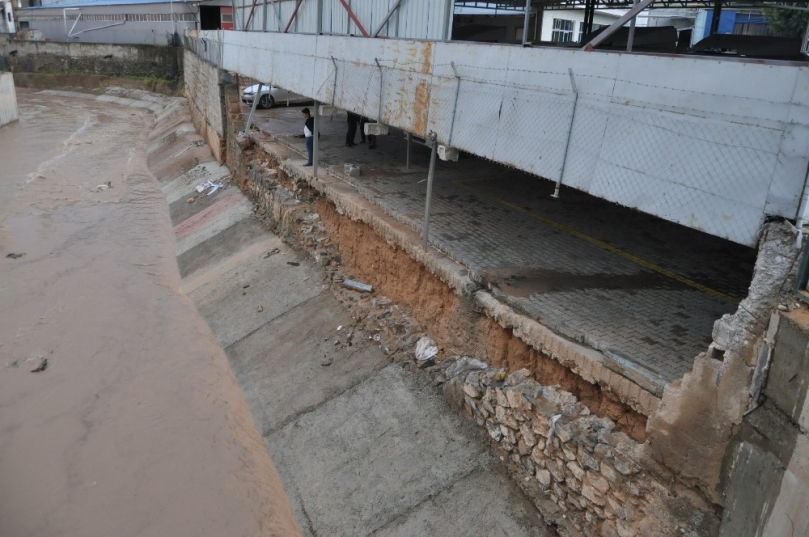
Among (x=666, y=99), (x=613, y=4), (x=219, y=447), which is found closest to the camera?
(x=666, y=99)

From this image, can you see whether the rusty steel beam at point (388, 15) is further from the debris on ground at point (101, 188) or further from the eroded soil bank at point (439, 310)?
the debris on ground at point (101, 188)

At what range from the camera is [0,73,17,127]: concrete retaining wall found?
33.0m

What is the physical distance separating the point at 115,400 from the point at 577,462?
7.75m

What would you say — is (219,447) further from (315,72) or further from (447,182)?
(315,72)

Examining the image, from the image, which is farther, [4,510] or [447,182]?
[447,182]

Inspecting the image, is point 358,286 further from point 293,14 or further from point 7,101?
point 7,101

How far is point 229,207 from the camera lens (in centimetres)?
1694

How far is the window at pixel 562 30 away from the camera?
22734 mm

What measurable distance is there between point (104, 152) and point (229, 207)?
15.2m

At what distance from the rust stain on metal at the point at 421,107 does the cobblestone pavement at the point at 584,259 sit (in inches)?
67.1

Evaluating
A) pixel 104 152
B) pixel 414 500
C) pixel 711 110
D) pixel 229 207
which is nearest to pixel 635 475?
pixel 414 500

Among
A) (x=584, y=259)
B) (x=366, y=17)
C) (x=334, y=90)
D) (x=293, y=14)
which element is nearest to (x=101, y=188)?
(x=293, y=14)

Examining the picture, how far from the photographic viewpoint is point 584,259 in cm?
928

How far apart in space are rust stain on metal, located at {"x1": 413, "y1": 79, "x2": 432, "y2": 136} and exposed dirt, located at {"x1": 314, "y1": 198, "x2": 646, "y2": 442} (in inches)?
80.9
